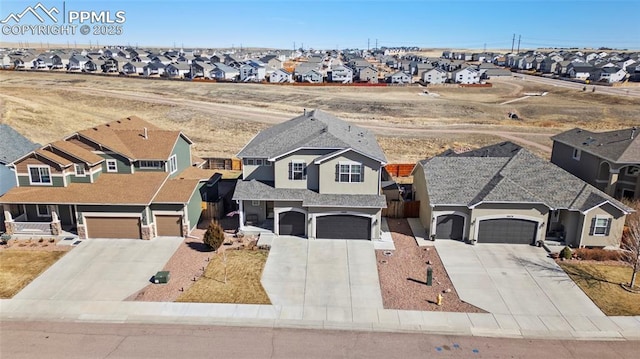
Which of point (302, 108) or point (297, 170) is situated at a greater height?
point (297, 170)

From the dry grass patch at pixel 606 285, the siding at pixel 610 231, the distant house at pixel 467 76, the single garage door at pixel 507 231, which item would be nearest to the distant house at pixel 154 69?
the distant house at pixel 467 76

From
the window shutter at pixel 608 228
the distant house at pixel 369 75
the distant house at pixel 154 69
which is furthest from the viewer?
the distant house at pixel 154 69

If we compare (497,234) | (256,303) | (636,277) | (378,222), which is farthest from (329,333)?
(636,277)

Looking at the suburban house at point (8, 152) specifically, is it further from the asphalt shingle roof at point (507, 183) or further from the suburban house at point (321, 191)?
the asphalt shingle roof at point (507, 183)

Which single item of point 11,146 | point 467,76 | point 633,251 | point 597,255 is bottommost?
point 597,255

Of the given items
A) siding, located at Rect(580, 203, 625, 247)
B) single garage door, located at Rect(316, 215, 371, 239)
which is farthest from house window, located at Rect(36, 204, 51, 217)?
siding, located at Rect(580, 203, 625, 247)

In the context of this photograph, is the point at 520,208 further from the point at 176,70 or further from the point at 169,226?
the point at 176,70

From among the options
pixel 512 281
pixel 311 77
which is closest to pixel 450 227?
pixel 512 281

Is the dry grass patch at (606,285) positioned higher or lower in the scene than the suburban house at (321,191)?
lower
